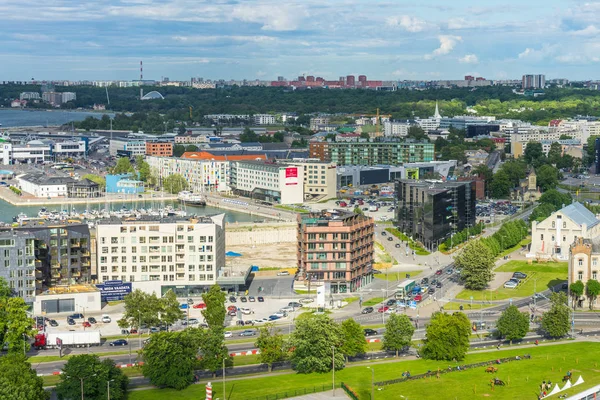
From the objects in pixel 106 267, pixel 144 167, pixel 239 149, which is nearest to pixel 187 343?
pixel 106 267

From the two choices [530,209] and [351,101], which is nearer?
[530,209]

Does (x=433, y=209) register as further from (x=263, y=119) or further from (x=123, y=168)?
(x=263, y=119)

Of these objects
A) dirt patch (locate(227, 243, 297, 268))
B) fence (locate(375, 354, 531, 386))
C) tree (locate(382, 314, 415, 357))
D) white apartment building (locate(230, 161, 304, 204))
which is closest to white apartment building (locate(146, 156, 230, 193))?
white apartment building (locate(230, 161, 304, 204))

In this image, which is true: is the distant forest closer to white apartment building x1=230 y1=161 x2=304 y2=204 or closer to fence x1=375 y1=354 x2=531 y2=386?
white apartment building x1=230 y1=161 x2=304 y2=204

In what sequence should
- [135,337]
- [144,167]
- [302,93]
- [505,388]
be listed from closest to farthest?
[505,388]
[135,337]
[144,167]
[302,93]

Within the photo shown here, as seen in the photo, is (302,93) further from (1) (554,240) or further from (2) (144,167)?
(1) (554,240)

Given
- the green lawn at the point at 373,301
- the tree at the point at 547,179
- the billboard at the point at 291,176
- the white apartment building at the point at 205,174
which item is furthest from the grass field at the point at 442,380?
the white apartment building at the point at 205,174

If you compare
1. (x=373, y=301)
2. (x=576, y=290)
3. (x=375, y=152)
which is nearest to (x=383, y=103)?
(x=375, y=152)
